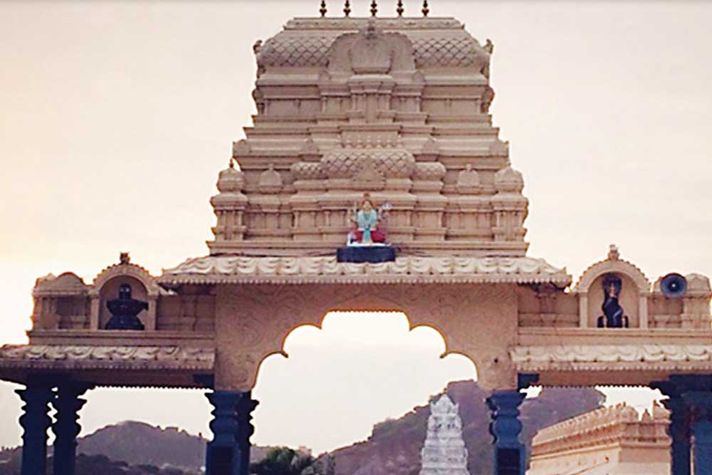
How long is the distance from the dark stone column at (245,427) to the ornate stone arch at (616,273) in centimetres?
537

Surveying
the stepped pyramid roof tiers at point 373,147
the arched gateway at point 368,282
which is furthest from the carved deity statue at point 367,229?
the stepped pyramid roof tiers at point 373,147

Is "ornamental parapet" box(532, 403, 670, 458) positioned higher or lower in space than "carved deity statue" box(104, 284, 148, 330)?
lower

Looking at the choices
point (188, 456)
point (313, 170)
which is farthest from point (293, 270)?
point (188, 456)

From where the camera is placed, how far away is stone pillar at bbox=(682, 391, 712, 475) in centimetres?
2033

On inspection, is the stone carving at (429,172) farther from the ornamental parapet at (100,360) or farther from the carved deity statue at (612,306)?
the ornamental parapet at (100,360)

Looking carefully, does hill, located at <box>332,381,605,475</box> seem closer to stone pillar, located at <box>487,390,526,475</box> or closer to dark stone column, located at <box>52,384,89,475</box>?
dark stone column, located at <box>52,384,89,475</box>

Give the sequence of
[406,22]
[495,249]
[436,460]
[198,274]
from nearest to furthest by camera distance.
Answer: [198,274] → [495,249] → [406,22] → [436,460]

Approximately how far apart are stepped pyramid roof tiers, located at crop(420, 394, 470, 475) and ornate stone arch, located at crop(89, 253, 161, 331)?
29.7 meters

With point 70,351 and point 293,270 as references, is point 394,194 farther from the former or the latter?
point 70,351

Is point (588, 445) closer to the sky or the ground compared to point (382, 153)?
closer to the ground

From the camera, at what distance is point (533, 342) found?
20.6 meters

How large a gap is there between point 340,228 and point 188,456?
118 feet

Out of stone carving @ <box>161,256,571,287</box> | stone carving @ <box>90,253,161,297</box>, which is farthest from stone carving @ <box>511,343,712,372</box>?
stone carving @ <box>90,253,161,297</box>

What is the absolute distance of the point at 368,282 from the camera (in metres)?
19.9
